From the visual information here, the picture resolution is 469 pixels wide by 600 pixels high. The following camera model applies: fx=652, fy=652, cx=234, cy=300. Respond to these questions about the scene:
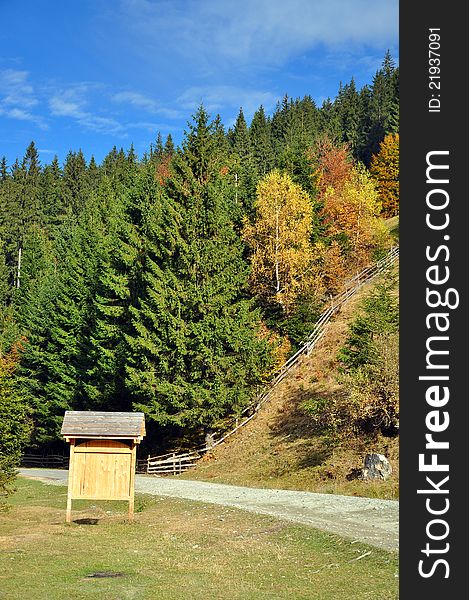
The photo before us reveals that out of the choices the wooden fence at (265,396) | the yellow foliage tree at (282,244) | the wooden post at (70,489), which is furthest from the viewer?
the yellow foliage tree at (282,244)

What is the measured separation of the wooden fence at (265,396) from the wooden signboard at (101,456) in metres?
15.7

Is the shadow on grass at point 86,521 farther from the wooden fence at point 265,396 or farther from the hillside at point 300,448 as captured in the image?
the wooden fence at point 265,396

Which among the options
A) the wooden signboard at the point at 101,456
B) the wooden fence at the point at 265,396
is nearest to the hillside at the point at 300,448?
the wooden fence at the point at 265,396

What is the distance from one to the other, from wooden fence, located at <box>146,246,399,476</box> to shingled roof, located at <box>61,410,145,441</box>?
51.7ft

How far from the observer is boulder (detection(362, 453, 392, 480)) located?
24.2m

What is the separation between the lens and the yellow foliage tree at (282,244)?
1716 inches

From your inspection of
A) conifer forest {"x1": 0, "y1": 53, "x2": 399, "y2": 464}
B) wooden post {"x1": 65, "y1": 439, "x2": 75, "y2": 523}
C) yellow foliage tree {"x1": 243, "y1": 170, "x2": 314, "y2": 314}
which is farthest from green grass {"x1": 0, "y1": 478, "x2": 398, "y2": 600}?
yellow foliage tree {"x1": 243, "y1": 170, "x2": 314, "y2": 314}

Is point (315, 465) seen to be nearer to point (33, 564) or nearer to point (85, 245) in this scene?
point (33, 564)

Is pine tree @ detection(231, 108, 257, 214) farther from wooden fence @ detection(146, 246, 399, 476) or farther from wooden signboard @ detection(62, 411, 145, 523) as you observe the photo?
wooden signboard @ detection(62, 411, 145, 523)

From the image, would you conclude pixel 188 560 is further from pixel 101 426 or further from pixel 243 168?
pixel 243 168

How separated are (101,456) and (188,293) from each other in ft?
54.1

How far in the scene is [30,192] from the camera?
96000mm

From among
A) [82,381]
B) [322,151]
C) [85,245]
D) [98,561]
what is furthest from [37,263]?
[98,561]

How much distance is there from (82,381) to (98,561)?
28.5m
